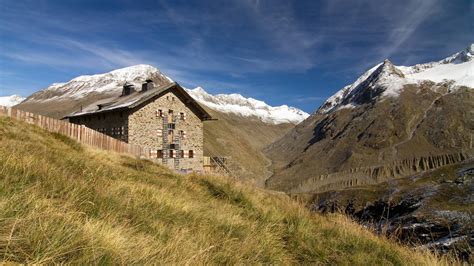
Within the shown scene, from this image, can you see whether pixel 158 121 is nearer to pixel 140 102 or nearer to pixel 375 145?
pixel 140 102

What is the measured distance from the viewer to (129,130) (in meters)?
33.0

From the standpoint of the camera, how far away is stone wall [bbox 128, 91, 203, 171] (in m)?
33.9

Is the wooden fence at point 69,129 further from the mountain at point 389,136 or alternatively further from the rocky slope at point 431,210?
the mountain at point 389,136

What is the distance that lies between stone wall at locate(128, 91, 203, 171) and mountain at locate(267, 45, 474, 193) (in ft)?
147

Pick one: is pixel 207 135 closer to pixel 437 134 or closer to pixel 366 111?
pixel 366 111

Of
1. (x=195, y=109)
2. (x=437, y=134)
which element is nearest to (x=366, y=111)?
(x=437, y=134)

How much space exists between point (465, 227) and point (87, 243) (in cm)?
1686

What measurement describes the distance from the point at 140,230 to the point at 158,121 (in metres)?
32.7

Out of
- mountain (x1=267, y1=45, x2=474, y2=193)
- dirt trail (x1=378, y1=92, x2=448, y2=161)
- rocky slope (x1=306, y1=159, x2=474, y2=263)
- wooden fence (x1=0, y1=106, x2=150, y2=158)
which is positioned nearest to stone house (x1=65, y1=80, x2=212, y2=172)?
wooden fence (x1=0, y1=106, x2=150, y2=158)

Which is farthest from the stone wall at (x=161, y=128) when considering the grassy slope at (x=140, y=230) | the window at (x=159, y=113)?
the grassy slope at (x=140, y=230)

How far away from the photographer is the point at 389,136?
103312 mm

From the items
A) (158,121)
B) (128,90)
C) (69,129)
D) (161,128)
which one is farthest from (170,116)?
(69,129)

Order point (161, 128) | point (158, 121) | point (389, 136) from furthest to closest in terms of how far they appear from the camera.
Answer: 1. point (389, 136)
2. point (161, 128)
3. point (158, 121)

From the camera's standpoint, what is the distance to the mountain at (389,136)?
8675cm
